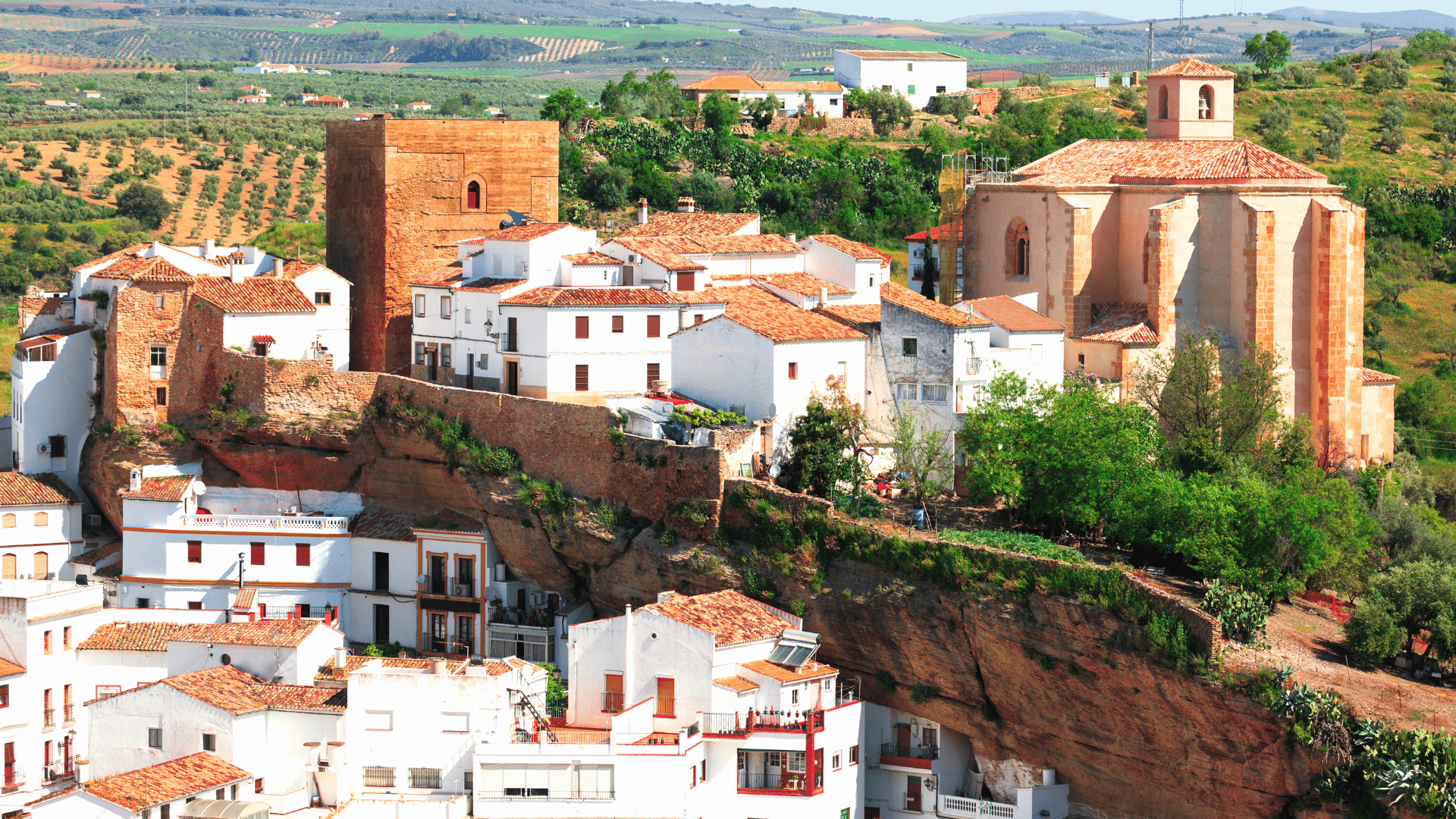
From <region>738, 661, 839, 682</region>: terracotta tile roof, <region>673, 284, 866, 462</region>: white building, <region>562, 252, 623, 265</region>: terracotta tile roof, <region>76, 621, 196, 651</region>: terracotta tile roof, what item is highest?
<region>562, 252, 623, 265</region>: terracotta tile roof

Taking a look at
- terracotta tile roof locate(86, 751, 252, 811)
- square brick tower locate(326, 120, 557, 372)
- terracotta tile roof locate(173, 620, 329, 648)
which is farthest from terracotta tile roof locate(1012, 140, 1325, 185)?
terracotta tile roof locate(86, 751, 252, 811)

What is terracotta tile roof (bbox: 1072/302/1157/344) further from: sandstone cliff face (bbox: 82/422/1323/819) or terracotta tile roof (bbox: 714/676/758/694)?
terracotta tile roof (bbox: 714/676/758/694)

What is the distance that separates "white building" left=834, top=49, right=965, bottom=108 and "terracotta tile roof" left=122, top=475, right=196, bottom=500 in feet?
206

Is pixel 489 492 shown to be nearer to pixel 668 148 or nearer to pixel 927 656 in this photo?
pixel 927 656

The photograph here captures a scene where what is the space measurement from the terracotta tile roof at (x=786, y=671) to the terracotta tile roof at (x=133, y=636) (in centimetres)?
1252

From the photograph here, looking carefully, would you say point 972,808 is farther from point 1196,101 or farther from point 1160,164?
point 1196,101

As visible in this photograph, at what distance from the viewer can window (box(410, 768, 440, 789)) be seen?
34406 mm

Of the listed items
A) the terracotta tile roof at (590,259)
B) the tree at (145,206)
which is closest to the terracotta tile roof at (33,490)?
the terracotta tile roof at (590,259)

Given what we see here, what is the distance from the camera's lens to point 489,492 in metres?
40.2

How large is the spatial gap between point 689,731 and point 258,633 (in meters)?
9.84

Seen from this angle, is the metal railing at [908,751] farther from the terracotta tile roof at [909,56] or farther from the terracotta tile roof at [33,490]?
the terracotta tile roof at [909,56]

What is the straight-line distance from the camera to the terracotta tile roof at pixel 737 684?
3425cm

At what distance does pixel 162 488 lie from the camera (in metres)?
42.4

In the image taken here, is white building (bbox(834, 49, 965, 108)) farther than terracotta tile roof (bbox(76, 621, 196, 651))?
A: Yes
